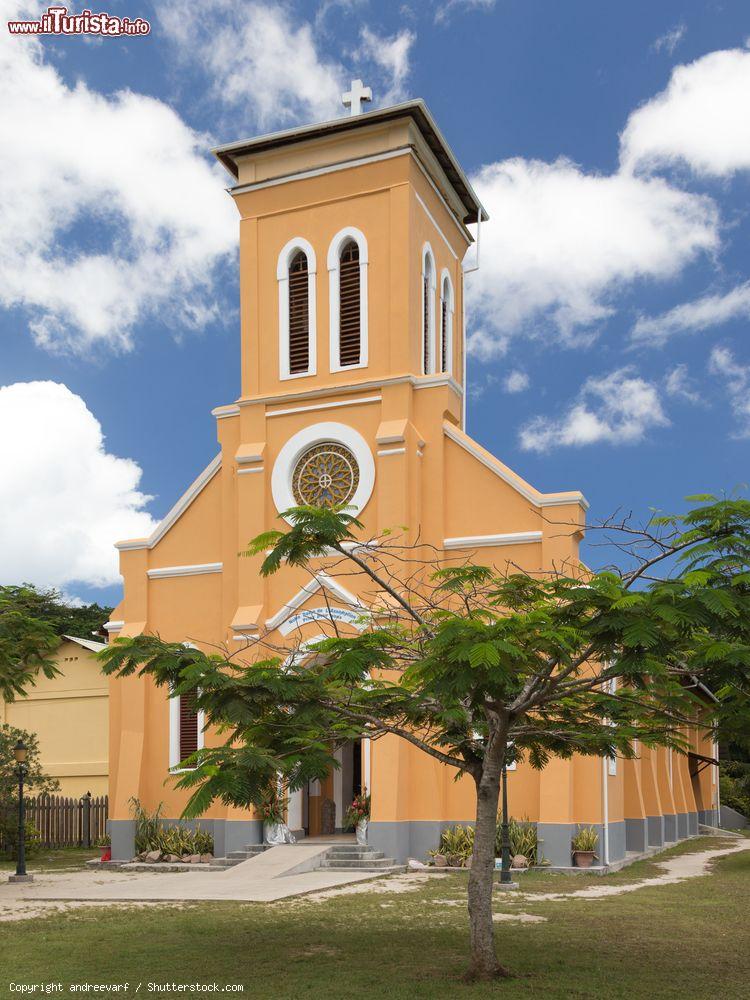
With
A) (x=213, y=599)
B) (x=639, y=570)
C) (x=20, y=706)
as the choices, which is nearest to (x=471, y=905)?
(x=639, y=570)

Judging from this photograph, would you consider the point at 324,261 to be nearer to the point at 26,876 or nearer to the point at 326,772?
the point at 26,876

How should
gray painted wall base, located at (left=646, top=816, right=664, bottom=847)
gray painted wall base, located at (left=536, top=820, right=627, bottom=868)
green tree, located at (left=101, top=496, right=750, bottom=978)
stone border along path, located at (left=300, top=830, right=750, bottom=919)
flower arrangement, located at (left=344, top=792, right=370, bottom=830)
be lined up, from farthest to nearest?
gray painted wall base, located at (left=646, top=816, right=664, bottom=847) < flower arrangement, located at (left=344, top=792, right=370, bottom=830) < gray painted wall base, located at (left=536, top=820, right=627, bottom=868) < stone border along path, located at (left=300, top=830, right=750, bottom=919) < green tree, located at (left=101, top=496, right=750, bottom=978)

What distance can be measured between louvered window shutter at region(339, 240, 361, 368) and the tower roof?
275 cm

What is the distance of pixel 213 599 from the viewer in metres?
27.0

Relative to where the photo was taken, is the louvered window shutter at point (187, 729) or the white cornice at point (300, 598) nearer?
the white cornice at point (300, 598)

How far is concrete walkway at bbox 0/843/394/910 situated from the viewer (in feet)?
62.0

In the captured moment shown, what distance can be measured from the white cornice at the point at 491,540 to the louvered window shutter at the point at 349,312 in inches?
206

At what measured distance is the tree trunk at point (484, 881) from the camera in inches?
452

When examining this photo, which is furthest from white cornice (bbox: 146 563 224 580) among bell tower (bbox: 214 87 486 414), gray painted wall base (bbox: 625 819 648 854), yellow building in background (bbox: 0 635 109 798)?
gray painted wall base (bbox: 625 819 648 854)

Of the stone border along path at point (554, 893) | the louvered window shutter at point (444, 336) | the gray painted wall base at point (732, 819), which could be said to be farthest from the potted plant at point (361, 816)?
the gray painted wall base at point (732, 819)

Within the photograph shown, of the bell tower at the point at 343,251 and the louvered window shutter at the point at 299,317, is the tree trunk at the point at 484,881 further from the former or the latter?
the louvered window shutter at the point at 299,317

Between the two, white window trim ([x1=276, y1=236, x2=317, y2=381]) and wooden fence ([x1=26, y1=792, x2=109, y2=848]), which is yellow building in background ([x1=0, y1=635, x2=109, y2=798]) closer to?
wooden fence ([x1=26, y1=792, x2=109, y2=848])

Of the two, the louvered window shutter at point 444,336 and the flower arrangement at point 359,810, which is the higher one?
the louvered window shutter at point 444,336

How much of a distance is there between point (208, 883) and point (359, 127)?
17.4 metres
